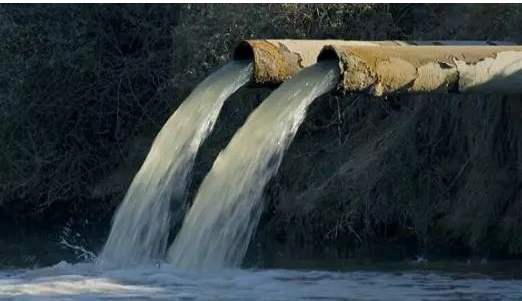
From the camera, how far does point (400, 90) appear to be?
954cm

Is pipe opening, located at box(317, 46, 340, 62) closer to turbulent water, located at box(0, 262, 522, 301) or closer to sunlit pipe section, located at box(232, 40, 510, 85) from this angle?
sunlit pipe section, located at box(232, 40, 510, 85)

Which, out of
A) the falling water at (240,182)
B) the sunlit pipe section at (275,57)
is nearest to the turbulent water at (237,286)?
the falling water at (240,182)

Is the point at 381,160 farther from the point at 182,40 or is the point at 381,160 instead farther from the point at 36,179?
the point at 36,179

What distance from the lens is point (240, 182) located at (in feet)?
32.7

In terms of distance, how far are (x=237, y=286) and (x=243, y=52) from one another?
1.67 m

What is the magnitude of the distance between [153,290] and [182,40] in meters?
7.18

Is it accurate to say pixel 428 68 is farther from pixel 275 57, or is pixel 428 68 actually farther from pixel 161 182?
pixel 161 182

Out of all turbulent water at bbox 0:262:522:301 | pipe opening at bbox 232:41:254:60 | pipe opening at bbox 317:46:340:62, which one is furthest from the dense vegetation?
pipe opening at bbox 317:46:340:62

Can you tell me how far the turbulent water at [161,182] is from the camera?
1055cm

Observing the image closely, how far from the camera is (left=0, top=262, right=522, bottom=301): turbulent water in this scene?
985 cm

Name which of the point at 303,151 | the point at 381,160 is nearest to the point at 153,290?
the point at 381,160

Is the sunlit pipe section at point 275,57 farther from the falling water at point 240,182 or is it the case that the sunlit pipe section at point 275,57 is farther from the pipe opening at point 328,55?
the pipe opening at point 328,55

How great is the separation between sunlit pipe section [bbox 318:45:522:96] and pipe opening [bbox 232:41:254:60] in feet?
2.30

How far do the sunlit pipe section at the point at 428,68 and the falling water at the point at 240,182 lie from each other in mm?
275
